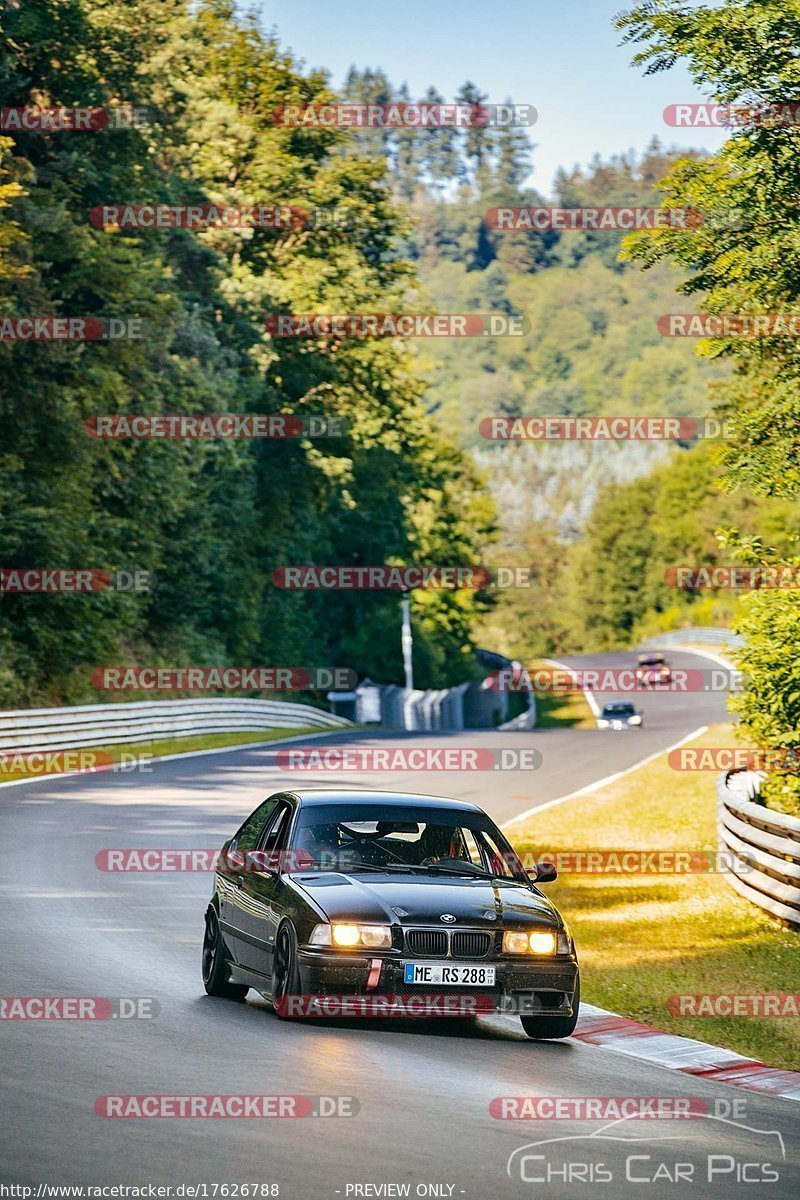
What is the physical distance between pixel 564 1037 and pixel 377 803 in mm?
1834


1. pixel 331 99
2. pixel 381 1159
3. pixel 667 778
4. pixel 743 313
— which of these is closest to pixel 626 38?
pixel 743 313

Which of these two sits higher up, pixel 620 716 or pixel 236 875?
pixel 236 875

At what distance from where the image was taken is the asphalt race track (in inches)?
262

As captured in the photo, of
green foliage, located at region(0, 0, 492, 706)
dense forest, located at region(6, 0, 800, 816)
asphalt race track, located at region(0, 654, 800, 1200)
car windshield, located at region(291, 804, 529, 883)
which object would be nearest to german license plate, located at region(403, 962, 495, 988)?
asphalt race track, located at region(0, 654, 800, 1200)

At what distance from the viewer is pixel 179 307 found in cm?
4906

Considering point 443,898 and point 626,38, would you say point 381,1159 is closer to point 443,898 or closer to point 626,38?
point 443,898

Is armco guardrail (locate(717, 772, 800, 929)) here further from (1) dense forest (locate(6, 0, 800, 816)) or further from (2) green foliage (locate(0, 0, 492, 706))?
(2) green foliage (locate(0, 0, 492, 706))

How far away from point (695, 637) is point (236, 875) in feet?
370

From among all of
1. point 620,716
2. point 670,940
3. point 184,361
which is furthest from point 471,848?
point 620,716

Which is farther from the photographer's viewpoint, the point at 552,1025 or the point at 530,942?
the point at 552,1025

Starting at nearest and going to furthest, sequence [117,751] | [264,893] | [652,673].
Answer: [264,893]
[117,751]
[652,673]

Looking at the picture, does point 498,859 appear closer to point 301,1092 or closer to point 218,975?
point 218,975

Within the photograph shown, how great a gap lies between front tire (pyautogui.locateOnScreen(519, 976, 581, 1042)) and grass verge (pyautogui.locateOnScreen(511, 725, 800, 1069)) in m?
1.10

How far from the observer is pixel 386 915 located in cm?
973
